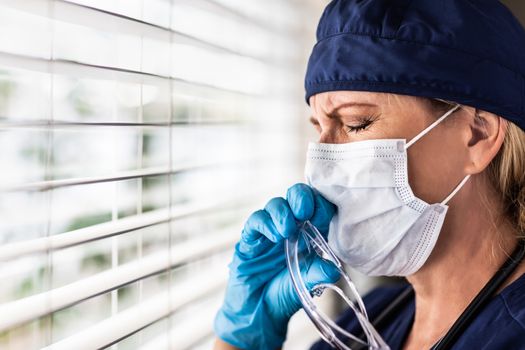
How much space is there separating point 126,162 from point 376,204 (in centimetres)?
48

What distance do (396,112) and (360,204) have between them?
0.19m

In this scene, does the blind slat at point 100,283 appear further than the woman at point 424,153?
No

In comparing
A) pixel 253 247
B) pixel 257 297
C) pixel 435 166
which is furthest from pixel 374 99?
pixel 257 297

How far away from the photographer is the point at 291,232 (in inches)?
38.4

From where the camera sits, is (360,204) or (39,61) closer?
(39,61)

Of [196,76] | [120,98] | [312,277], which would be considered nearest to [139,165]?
[120,98]

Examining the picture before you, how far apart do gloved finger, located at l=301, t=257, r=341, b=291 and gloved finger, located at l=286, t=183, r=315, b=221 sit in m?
0.12

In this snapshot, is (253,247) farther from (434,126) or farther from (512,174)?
(512,174)

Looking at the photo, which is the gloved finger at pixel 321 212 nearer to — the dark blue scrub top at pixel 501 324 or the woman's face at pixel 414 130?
the woman's face at pixel 414 130

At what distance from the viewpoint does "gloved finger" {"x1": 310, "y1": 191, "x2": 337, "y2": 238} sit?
984 mm

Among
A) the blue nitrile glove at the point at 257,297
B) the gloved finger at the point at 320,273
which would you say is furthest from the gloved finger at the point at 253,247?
the gloved finger at the point at 320,273

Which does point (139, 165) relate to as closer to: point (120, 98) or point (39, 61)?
point (120, 98)

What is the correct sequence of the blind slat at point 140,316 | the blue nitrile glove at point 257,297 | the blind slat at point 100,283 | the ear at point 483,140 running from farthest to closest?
the blue nitrile glove at point 257,297 → the ear at point 483,140 → the blind slat at point 140,316 → the blind slat at point 100,283

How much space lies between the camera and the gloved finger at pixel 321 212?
0.98 m
